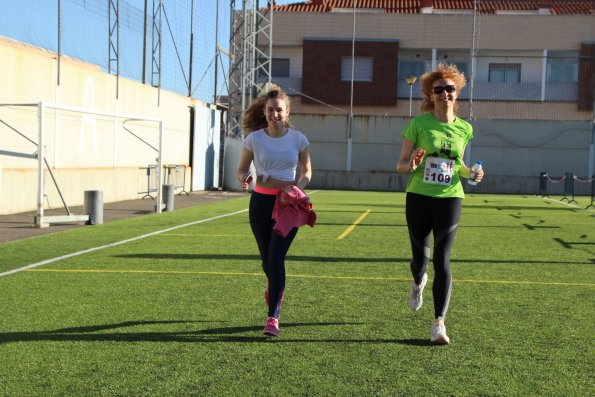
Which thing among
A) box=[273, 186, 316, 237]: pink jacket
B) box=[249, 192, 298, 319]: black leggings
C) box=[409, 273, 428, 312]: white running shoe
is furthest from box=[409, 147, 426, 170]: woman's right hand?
box=[409, 273, 428, 312]: white running shoe

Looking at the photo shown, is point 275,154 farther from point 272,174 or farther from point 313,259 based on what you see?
point 313,259

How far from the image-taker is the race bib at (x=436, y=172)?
22.0ft

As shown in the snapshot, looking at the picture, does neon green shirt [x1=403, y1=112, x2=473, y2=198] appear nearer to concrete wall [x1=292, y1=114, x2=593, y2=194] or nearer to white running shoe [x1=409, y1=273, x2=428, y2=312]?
white running shoe [x1=409, y1=273, x2=428, y2=312]

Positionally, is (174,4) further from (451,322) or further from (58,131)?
(451,322)

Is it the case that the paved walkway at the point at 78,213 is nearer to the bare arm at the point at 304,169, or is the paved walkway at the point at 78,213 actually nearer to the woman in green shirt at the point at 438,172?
the bare arm at the point at 304,169

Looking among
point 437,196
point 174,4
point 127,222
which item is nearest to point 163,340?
point 437,196

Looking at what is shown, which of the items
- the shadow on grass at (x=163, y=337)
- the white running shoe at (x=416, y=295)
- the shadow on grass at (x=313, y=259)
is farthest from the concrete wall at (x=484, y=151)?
the shadow on grass at (x=163, y=337)

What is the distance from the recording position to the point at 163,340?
6516 millimetres

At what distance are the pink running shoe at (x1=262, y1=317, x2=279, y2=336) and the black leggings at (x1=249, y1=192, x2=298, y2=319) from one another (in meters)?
0.07

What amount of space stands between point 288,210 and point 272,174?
0.29 metres

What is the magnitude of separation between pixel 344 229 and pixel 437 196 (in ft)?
36.8

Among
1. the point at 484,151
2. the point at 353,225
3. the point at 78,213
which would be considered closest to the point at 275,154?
the point at 353,225

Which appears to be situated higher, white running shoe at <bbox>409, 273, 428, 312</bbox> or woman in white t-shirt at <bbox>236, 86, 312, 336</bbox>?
woman in white t-shirt at <bbox>236, 86, 312, 336</bbox>

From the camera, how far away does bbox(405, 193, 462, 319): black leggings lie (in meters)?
6.66
